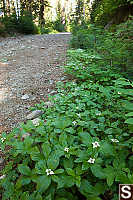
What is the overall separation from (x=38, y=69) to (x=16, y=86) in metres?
0.97

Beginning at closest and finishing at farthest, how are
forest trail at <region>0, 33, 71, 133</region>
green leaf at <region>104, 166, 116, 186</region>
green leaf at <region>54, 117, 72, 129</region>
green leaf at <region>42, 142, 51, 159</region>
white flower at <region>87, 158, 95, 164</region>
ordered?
green leaf at <region>104, 166, 116, 186</region> < white flower at <region>87, 158, 95, 164</region> < green leaf at <region>42, 142, 51, 159</region> < green leaf at <region>54, 117, 72, 129</region> < forest trail at <region>0, 33, 71, 133</region>

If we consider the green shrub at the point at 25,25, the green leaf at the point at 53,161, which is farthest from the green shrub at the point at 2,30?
the green leaf at the point at 53,161

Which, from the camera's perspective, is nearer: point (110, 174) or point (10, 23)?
point (110, 174)

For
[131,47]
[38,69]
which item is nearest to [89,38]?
[38,69]

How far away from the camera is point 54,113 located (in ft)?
6.58

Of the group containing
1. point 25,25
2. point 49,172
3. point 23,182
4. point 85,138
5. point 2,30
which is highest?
point 25,25

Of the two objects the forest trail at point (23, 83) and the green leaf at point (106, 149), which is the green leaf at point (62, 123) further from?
the forest trail at point (23, 83)

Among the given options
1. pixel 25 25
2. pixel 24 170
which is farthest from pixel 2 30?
pixel 24 170

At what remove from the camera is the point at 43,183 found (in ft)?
3.69

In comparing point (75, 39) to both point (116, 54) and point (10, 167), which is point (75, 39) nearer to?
point (116, 54)

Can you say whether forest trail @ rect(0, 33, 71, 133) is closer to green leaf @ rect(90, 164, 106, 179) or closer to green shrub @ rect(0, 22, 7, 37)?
green leaf @ rect(90, 164, 106, 179)

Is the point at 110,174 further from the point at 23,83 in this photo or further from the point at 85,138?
the point at 23,83

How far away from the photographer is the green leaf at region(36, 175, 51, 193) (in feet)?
3.63

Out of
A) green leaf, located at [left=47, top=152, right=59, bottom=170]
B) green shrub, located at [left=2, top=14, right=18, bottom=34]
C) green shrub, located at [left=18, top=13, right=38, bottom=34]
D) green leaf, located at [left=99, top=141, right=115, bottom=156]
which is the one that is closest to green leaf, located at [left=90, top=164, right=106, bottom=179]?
green leaf, located at [left=99, top=141, right=115, bottom=156]
